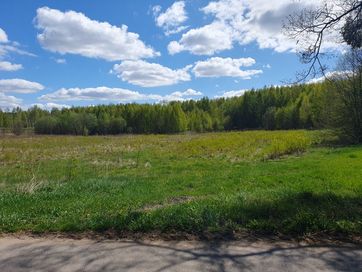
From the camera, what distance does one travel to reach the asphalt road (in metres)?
5.00

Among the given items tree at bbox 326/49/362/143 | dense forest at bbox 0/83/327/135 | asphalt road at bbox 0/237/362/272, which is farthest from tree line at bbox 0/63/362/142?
asphalt road at bbox 0/237/362/272

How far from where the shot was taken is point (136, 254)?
5.52 metres

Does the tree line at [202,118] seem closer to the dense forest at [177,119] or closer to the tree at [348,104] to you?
the dense forest at [177,119]

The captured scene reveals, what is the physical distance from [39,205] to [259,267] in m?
5.84

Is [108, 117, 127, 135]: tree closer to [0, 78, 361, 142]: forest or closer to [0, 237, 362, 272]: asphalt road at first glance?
[0, 78, 361, 142]: forest

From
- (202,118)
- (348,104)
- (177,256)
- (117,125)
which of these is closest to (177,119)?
(202,118)

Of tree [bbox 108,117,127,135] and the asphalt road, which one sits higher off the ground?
tree [bbox 108,117,127,135]

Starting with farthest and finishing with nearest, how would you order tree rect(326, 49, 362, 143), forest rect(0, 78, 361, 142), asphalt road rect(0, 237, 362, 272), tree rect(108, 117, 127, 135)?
tree rect(108, 117, 127, 135)
forest rect(0, 78, 361, 142)
tree rect(326, 49, 362, 143)
asphalt road rect(0, 237, 362, 272)

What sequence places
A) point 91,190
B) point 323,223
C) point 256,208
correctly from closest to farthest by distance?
1. point 323,223
2. point 256,208
3. point 91,190

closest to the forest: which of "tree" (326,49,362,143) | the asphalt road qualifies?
"tree" (326,49,362,143)

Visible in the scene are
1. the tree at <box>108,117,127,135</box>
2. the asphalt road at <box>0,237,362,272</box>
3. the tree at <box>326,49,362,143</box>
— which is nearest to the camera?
the asphalt road at <box>0,237,362,272</box>

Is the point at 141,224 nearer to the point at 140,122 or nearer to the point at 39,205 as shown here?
the point at 39,205

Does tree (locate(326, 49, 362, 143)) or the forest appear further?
the forest

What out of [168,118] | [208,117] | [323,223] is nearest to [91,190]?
[323,223]
